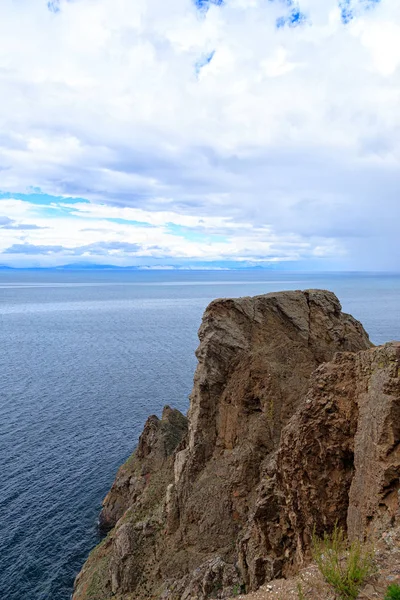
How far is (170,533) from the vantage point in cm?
4112

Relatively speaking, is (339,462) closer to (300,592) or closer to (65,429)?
(300,592)

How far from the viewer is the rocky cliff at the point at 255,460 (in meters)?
24.0

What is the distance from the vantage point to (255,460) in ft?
128

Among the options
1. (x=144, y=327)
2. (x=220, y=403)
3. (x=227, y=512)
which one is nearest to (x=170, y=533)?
(x=227, y=512)

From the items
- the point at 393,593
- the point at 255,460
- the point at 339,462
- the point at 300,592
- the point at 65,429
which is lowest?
the point at 65,429

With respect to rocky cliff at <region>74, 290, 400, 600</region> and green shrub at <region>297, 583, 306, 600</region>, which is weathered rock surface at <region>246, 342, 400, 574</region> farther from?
green shrub at <region>297, 583, 306, 600</region>

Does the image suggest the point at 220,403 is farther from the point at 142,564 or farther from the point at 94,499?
the point at 94,499

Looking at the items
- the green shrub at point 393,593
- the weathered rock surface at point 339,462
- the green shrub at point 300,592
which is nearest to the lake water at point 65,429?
the weathered rock surface at point 339,462

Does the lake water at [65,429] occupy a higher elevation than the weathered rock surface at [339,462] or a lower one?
lower

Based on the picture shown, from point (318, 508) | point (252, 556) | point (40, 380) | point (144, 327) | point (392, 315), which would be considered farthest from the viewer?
point (392, 315)

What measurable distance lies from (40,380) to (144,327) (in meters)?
78.3

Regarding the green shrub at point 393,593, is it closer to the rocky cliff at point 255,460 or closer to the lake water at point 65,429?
the rocky cliff at point 255,460

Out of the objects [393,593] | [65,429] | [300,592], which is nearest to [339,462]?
[300,592]

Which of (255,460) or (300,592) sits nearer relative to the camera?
(300,592)
